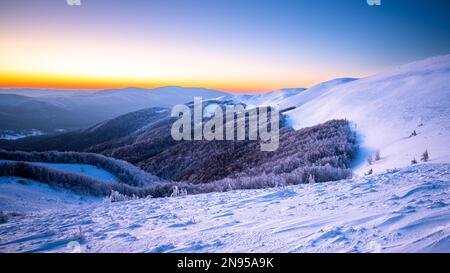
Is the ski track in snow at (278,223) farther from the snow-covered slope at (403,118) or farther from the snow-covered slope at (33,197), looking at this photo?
the snow-covered slope at (403,118)

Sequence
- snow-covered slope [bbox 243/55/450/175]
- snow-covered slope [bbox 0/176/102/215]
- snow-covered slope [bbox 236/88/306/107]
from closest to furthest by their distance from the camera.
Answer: snow-covered slope [bbox 0/176/102/215], snow-covered slope [bbox 243/55/450/175], snow-covered slope [bbox 236/88/306/107]

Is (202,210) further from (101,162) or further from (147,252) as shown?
(101,162)

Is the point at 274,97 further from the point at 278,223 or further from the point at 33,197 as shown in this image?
the point at 278,223

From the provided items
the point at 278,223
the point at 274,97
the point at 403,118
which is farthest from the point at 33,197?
the point at 274,97

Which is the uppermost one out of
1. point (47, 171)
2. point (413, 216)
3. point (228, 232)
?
point (413, 216)

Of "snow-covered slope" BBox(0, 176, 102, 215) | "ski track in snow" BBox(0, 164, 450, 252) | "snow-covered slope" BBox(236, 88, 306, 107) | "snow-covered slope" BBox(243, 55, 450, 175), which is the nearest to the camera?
"ski track in snow" BBox(0, 164, 450, 252)

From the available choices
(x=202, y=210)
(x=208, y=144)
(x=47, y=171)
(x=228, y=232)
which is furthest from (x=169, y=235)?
(x=208, y=144)

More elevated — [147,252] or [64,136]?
[147,252]

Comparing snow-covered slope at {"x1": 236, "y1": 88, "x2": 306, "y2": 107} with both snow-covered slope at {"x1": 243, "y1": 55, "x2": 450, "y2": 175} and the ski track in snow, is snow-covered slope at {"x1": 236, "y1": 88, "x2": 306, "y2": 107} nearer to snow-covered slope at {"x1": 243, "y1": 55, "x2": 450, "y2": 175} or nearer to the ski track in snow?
snow-covered slope at {"x1": 243, "y1": 55, "x2": 450, "y2": 175}

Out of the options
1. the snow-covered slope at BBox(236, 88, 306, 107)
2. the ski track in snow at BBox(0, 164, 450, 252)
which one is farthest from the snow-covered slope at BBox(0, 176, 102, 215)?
the snow-covered slope at BBox(236, 88, 306, 107)
